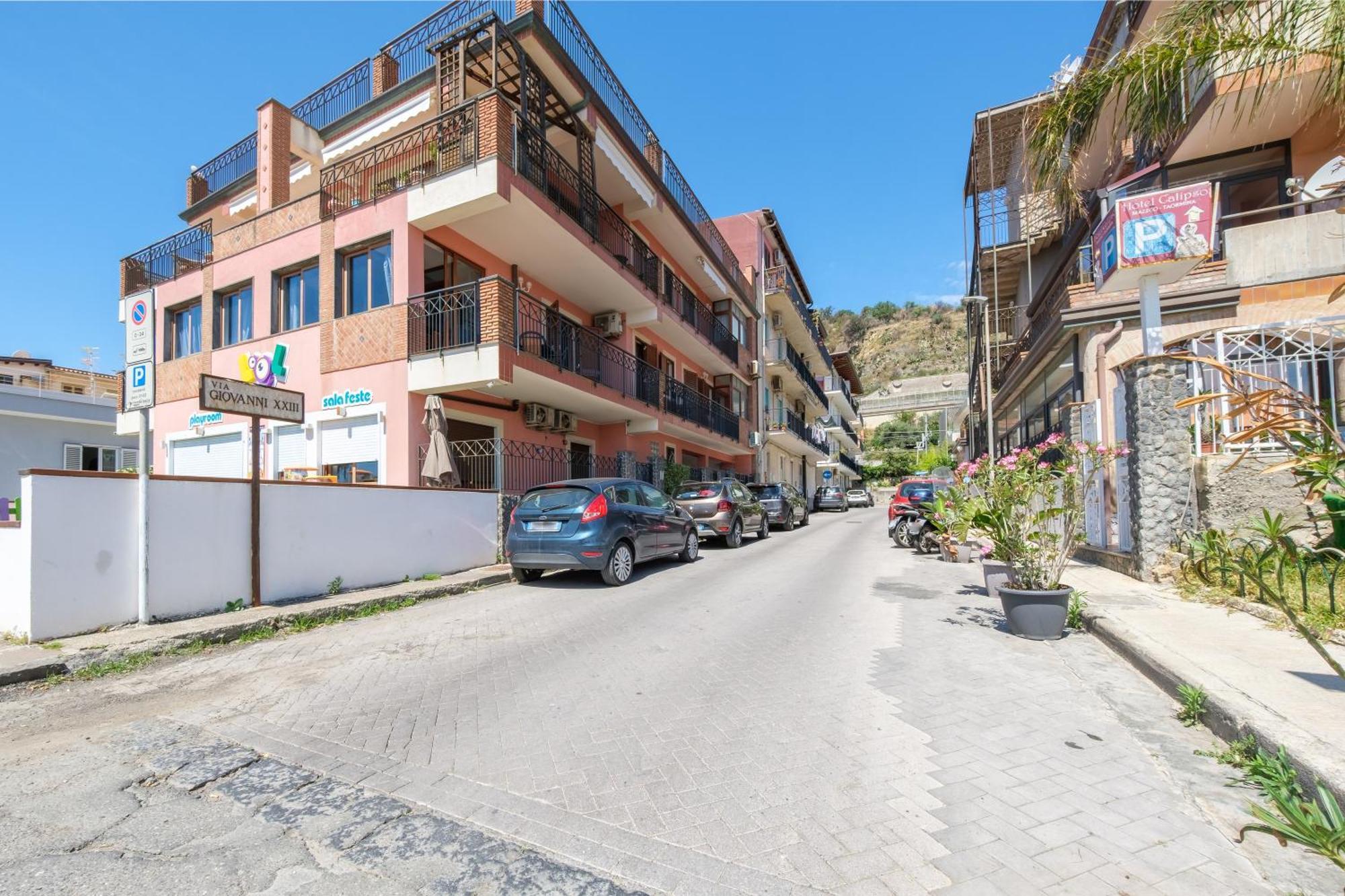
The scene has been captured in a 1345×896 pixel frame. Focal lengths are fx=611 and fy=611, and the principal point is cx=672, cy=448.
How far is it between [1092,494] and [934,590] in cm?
352

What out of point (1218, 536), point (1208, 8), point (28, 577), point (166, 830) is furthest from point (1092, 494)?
point (28, 577)

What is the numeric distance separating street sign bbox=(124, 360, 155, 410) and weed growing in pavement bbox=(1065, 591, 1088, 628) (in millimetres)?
9865

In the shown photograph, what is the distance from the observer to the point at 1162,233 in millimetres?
6750

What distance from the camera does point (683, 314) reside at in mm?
20625

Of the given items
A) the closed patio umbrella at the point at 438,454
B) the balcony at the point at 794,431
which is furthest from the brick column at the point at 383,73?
the balcony at the point at 794,431

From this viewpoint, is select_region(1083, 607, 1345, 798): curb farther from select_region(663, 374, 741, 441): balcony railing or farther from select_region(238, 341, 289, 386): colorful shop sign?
select_region(238, 341, 289, 386): colorful shop sign

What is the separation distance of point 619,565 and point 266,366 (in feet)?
30.9

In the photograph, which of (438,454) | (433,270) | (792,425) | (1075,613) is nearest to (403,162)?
(433,270)

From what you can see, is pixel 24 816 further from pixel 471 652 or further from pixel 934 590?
pixel 934 590

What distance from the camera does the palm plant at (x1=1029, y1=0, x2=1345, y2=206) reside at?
4398 mm

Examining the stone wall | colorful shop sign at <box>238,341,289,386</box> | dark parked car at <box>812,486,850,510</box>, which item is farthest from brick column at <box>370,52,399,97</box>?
dark parked car at <box>812,486,850,510</box>

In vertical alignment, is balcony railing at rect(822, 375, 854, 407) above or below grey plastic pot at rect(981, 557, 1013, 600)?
above

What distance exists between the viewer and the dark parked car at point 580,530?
902 cm

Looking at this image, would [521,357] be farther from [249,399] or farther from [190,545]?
[190,545]
